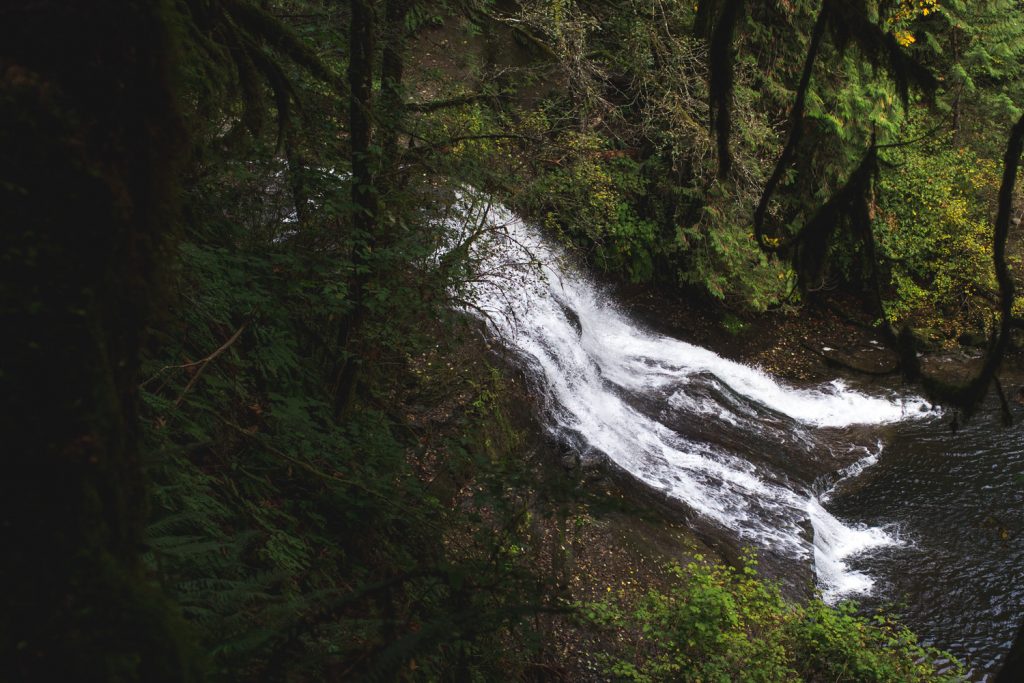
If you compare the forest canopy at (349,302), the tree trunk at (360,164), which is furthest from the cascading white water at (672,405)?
the tree trunk at (360,164)

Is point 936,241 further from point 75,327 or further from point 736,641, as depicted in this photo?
point 75,327

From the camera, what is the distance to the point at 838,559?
9.31 m

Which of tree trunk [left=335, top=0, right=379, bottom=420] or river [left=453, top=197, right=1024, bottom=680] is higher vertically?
river [left=453, top=197, right=1024, bottom=680]

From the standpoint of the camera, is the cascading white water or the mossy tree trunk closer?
the mossy tree trunk

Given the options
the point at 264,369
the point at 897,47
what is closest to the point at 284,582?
the point at 264,369

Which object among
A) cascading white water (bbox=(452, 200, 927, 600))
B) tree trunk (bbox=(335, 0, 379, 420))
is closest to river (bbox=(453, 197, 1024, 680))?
cascading white water (bbox=(452, 200, 927, 600))

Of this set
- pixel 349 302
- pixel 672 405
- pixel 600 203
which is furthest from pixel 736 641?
pixel 600 203

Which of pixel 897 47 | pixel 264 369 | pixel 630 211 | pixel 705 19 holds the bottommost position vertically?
pixel 264 369

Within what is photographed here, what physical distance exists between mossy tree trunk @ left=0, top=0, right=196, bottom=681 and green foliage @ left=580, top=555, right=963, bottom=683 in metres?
5.45

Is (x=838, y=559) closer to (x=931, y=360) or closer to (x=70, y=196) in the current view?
(x=931, y=360)

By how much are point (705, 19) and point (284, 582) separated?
3.23 metres

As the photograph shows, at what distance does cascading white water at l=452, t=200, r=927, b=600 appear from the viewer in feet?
29.8

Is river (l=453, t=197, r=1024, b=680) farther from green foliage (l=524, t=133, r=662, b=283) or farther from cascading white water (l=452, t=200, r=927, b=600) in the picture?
green foliage (l=524, t=133, r=662, b=283)

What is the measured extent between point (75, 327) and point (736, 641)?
21.8ft
